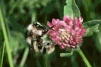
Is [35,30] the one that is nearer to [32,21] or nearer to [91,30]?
[91,30]

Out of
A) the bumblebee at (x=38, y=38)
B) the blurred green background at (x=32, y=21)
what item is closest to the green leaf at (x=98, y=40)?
the blurred green background at (x=32, y=21)

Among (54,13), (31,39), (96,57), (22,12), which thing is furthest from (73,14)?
(22,12)

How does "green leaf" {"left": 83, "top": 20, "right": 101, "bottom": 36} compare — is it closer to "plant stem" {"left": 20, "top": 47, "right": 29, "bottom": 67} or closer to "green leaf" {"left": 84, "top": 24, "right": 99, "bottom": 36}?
"green leaf" {"left": 84, "top": 24, "right": 99, "bottom": 36}

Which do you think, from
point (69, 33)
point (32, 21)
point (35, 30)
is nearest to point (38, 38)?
point (35, 30)

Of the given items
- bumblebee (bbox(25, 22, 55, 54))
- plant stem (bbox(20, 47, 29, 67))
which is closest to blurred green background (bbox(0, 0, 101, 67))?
plant stem (bbox(20, 47, 29, 67))

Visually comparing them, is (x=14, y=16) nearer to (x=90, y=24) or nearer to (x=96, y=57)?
(x=96, y=57)

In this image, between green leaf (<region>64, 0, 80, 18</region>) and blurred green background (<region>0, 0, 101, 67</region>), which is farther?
blurred green background (<region>0, 0, 101, 67</region>)

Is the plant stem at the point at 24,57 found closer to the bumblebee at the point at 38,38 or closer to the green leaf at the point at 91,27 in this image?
the bumblebee at the point at 38,38
